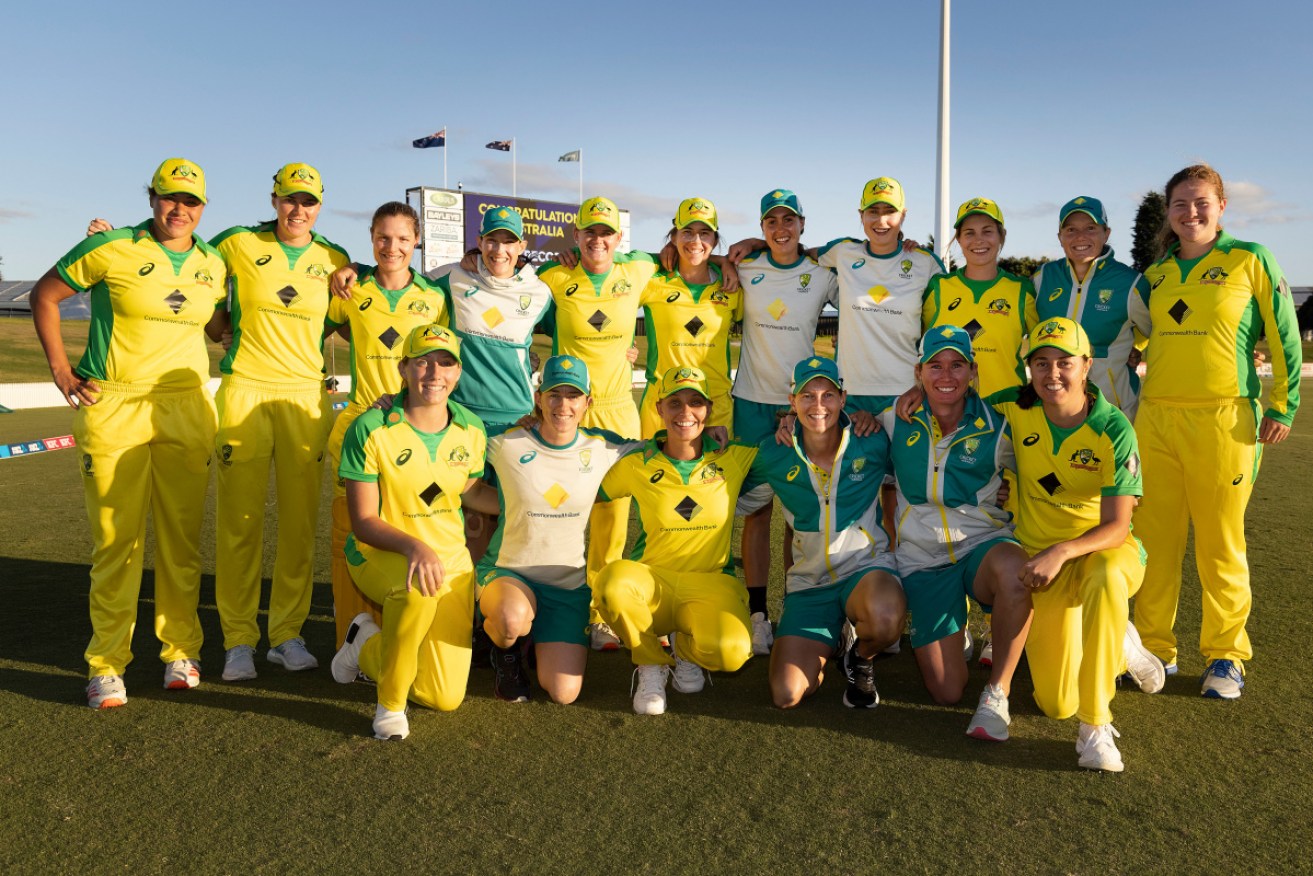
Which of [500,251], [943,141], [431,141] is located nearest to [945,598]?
[500,251]

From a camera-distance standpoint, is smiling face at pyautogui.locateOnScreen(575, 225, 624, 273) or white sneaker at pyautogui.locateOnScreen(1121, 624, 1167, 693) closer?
white sneaker at pyautogui.locateOnScreen(1121, 624, 1167, 693)

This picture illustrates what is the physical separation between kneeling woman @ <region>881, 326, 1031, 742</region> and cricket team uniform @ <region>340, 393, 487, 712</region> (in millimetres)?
2070

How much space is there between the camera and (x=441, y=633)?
4.34m

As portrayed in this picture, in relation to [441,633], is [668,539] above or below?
above

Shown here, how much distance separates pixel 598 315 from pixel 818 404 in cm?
164

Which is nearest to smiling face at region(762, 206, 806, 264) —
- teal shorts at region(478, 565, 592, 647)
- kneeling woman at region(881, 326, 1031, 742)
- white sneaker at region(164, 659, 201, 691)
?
kneeling woman at region(881, 326, 1031, 742)

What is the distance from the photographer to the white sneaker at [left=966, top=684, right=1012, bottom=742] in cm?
405

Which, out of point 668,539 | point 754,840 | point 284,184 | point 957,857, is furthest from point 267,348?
point 957,857

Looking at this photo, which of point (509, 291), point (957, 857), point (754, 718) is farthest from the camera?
point (509, 291)

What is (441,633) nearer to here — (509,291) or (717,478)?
(717,478)

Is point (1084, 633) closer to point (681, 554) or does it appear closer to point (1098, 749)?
point (1098, 749)

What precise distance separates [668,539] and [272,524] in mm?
5081

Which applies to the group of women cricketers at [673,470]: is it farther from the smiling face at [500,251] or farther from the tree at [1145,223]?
the tree at [1145,223]

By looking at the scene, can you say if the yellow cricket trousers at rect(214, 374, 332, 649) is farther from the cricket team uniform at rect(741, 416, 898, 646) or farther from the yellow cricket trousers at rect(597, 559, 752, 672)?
the cricket team uniform at rect(741, 416, 898, 646)
